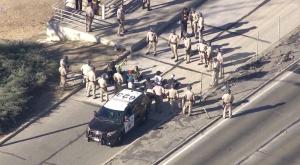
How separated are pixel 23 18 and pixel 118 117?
17.5m

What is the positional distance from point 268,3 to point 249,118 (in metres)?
13.1

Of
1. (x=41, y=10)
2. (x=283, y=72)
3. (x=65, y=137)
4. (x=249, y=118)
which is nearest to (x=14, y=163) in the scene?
(x=65, y=137)

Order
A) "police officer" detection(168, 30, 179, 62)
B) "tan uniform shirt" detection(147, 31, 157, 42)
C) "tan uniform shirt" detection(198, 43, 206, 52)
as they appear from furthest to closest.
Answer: "tan uniform shirt" detection(147, 31, 157, 42) < "police officer" detection(168, 30, 179, 62) < "tan uniform shirt" detection(198, 43, 206, 52)

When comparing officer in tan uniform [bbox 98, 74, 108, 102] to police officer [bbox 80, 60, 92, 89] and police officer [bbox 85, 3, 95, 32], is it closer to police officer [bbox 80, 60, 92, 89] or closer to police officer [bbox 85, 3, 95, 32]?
police officer [bbox 80, 60, 92, 89]

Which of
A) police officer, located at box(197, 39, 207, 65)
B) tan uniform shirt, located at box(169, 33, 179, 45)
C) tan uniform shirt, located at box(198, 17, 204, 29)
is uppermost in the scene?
tan uniform shirt, located at box(198, 17, 204, 29)

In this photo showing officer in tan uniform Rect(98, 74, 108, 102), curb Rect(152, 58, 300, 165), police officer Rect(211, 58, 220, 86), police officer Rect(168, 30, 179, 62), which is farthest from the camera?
police officer Rect(168, 30, 179, 62)

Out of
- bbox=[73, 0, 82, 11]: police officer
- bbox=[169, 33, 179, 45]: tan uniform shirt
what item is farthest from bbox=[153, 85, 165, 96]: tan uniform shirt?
bbox=[73, 0, 82, 11]: police officer

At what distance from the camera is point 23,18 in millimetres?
53625

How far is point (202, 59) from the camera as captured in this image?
148 ft

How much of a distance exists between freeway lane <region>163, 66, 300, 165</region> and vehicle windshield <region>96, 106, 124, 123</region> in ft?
9.90

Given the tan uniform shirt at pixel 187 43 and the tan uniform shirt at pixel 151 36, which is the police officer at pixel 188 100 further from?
the tan uniform shirt at pixel 151 36

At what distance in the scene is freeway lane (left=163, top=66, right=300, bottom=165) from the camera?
122ft

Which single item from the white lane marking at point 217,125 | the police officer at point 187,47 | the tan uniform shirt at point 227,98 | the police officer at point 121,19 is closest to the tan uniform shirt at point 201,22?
the police officer at point 187,47

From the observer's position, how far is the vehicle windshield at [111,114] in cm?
3838
